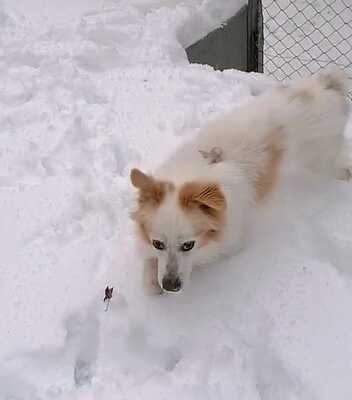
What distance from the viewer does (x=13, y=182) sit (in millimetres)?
3820

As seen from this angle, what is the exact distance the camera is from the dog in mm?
2754

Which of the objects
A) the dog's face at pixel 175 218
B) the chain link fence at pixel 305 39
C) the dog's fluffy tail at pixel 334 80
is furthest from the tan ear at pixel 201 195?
the chain link fence at pixel 305 39

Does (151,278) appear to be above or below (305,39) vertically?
above

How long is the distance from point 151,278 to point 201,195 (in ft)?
2.04

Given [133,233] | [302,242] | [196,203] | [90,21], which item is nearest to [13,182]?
[133,233]

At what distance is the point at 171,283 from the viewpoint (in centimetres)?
281

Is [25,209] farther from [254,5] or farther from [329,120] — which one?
[254,5]

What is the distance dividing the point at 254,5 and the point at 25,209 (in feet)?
11.5

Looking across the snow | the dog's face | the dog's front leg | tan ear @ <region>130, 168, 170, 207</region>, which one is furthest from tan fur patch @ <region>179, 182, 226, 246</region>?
the snow

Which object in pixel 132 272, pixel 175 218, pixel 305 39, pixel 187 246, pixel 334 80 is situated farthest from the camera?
pixel 305 39

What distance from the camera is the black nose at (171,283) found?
2803 millimetres

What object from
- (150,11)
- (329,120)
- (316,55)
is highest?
(329,120)

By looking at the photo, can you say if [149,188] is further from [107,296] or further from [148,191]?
[107,296]

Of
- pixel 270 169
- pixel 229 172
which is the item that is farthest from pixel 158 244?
pixel 270 169
